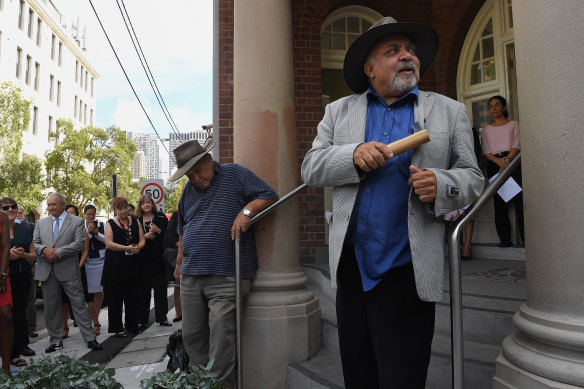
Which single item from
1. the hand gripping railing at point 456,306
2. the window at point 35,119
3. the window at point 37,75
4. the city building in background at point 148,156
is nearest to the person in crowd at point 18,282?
the hand gripping railing at point 456,306

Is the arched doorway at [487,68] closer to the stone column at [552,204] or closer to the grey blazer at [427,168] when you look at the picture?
the stone column at [552,204]

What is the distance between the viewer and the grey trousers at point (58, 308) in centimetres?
618

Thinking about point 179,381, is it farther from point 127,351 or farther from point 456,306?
point 127,351

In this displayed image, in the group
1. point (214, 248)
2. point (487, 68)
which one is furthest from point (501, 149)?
point (214, 248)

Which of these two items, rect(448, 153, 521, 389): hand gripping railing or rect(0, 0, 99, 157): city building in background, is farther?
rect(0, 0, 99, 157): city building in background

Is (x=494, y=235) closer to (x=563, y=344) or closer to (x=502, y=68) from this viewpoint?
(x=502, y=68)

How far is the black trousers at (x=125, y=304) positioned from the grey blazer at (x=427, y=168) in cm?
553

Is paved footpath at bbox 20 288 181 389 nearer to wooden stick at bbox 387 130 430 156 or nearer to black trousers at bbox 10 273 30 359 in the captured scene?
black trousers at bbox 10 273 30 359

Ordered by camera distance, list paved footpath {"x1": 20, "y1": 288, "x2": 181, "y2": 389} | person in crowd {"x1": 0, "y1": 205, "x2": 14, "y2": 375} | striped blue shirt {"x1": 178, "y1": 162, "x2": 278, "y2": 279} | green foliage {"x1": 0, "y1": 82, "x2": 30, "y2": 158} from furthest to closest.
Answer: green foliage {"x1": 0, "y1": 82, "x2": 30, "y2": 158} → paved footpath {"x1": 20, "y1": 288, "x2": 181, "y2": 389} → person in crowd {"x1": 0, "y1": 205, "x2": 14, "y2": 375} → striped blue shirt {"x1": 178, "y1": 162, "x2": 278, "y2": 279}

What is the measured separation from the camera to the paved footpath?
4949 millimetres

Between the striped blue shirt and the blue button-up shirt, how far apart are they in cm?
188

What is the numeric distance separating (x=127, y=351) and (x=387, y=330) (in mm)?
4919

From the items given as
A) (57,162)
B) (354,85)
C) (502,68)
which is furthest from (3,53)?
(354,85)

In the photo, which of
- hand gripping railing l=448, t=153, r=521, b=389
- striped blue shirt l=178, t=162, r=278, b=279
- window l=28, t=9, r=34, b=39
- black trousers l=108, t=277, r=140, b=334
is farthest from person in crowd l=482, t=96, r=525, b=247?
window l=28, t=9, r=34, b=39
